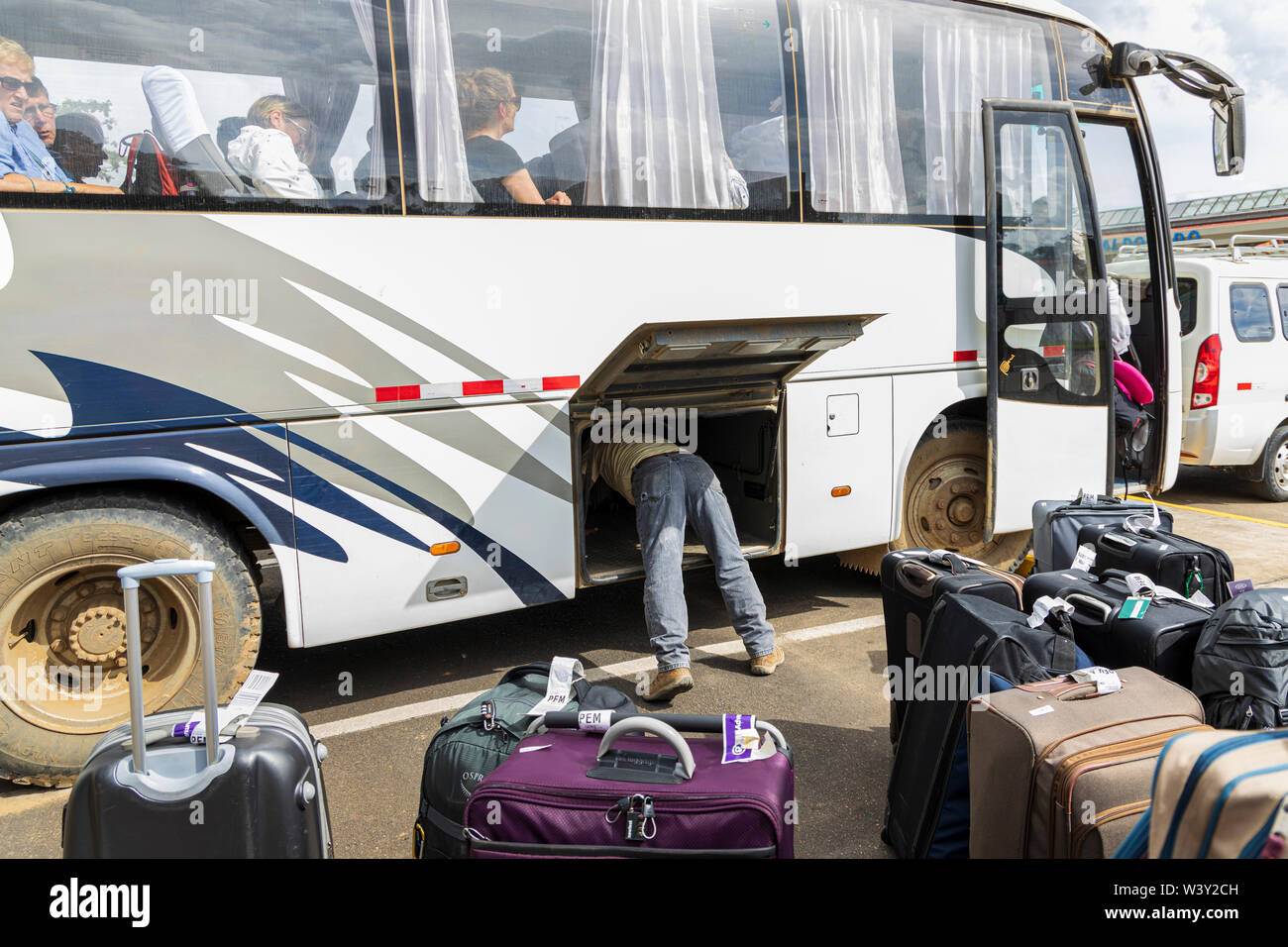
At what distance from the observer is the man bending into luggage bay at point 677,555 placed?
446cm

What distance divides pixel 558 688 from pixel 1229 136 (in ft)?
18.9

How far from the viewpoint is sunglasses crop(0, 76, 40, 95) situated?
3483 mm

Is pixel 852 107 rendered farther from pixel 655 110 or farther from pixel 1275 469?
pixel 1275 469

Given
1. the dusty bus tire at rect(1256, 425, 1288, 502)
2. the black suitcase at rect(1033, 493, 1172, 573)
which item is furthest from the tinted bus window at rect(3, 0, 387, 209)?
the dusty bus tire at rect(1256, 425, 1288, 502)

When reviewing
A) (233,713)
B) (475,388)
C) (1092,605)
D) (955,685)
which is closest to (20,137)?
(475,388)

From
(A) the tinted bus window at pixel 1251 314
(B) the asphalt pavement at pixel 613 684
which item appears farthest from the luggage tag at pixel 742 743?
(A) the tinted bus window at pixel 1251 314

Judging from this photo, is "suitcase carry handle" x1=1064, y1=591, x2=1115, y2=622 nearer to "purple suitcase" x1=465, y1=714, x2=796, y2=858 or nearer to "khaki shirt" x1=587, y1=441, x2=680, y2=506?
"purple suitcase" x1=465, y1=714, x2=796, y2=858

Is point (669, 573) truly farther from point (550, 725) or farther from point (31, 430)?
point (31, 430)

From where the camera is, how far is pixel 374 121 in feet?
13.4

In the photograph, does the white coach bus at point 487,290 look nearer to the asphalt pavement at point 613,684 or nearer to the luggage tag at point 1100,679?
the asphalt pavement at point 613,684

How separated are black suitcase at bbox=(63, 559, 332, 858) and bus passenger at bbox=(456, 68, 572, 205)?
2715 mm

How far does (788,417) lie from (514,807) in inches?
134
